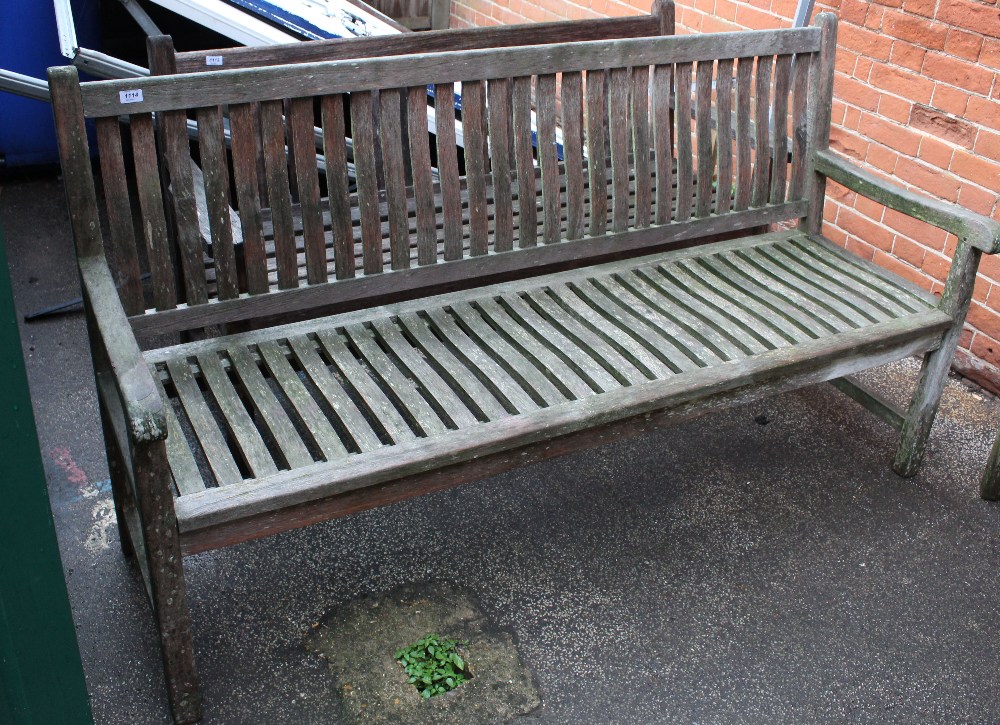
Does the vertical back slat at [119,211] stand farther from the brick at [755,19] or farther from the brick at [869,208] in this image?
the brick at [755,19]

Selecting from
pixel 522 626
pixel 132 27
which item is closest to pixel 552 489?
pixel 522 626

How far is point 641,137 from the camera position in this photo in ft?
9.61

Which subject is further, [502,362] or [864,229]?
[864,229]

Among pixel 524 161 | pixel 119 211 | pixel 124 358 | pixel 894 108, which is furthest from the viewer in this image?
pixel 894 108

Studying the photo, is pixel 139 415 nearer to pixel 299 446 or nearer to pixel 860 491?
pixel 299 446

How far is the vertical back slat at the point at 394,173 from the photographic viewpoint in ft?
8.30

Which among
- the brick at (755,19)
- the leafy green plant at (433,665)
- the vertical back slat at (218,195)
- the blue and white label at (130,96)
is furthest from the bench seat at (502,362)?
the brick at (755,19)

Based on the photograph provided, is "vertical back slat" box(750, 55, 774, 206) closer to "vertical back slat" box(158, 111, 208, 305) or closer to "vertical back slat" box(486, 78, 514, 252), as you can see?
"vertical back slat" box(486, 78, 514, 252)

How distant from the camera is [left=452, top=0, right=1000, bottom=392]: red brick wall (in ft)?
11.0

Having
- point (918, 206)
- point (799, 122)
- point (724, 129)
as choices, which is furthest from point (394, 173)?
point (918, 206)

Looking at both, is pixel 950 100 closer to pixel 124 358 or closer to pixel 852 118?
pixel 852 118

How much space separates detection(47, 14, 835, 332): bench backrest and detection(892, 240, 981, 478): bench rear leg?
62 cm

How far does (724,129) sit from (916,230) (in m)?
1.05

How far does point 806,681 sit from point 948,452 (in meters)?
1.22
